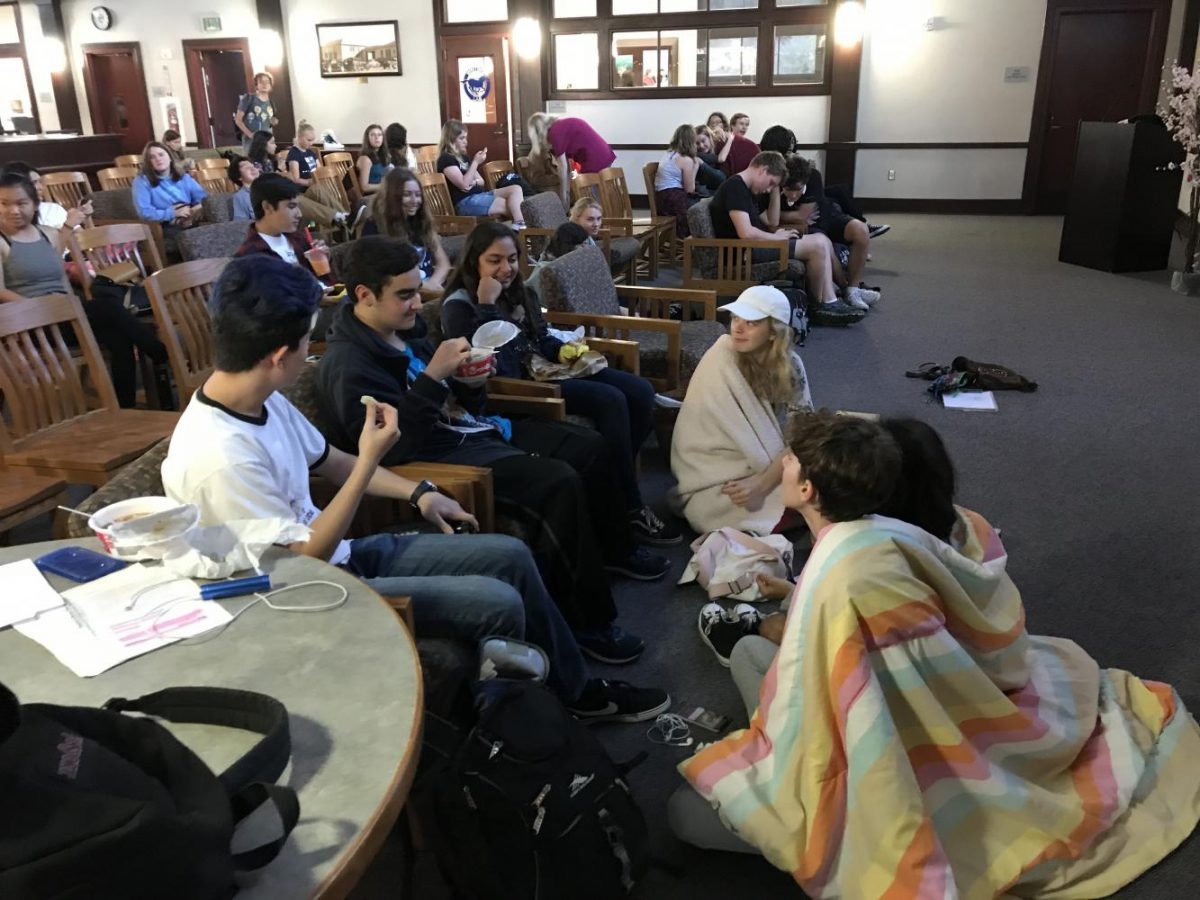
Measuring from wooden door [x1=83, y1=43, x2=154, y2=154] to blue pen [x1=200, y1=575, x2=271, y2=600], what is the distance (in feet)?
41.2

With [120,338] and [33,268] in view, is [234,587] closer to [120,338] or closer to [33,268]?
[120,338]

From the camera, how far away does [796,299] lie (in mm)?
5344

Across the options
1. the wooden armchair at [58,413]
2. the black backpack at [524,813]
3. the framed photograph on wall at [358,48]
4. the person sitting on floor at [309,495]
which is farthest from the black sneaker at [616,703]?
the framed photograph on wall at [358,48]

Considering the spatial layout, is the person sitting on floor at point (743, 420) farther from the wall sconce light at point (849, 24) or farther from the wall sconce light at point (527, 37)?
the wall sconce light at point (527, 37)

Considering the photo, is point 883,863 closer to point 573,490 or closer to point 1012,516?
point 573,490

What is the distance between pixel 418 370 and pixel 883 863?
170 cm

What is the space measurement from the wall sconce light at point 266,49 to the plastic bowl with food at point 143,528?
11520 mm

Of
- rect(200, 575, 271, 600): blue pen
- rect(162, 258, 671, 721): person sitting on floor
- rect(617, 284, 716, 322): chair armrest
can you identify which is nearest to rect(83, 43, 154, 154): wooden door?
rect(617, 284, 716, 322): chair armrest

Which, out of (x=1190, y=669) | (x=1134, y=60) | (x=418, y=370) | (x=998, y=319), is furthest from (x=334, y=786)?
(x=1134, y=60)

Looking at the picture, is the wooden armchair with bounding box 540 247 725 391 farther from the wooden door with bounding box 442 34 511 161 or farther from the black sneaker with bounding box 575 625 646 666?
the wooden door with bounding box 442 34 511 161

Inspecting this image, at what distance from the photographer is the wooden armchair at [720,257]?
5262mm

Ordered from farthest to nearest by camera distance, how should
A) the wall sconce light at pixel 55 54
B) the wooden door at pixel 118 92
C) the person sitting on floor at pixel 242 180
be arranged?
the wall sconce light at pixel 55 54 < the wooden door at pixel 118 92 < the person sitting on floor at pixel 242 180

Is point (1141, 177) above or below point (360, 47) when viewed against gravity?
below

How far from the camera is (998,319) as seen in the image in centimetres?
577
